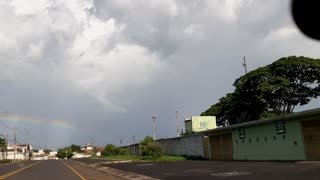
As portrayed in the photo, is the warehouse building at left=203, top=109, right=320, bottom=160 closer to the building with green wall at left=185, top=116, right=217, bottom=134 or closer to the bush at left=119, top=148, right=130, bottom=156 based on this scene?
the building with green wall at left=185, top=116, right=217, bottom=134

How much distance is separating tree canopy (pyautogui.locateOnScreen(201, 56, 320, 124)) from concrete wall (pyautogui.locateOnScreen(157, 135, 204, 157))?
39.0 ft

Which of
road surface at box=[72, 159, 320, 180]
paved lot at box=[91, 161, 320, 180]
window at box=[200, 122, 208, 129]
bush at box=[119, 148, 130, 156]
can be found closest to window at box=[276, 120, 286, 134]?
road surface at box=[72, 159, 320, 180]

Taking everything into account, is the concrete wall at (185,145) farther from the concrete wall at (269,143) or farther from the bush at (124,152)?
the bush at (124,152)

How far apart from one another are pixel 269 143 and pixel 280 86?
2335 cm

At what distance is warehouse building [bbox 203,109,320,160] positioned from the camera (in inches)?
1408

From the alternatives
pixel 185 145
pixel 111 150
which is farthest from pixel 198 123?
pixel 111 150

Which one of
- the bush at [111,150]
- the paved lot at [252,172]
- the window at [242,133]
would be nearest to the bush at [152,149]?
the window at [242,133]

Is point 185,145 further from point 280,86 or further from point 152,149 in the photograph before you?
point 280,86

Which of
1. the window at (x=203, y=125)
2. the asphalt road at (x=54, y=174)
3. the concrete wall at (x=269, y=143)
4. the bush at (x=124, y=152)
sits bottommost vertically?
the asphalt road at (x=54, y=174)

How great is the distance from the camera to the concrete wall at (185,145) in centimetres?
6094

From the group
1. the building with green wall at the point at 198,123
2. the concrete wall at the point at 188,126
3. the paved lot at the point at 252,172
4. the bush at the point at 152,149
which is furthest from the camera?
the concrete wall at the point at 188,126

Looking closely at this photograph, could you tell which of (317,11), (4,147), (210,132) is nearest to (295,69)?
(210,132)

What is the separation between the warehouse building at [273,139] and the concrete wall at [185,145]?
437 cm

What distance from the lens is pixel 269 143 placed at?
1663 inches
